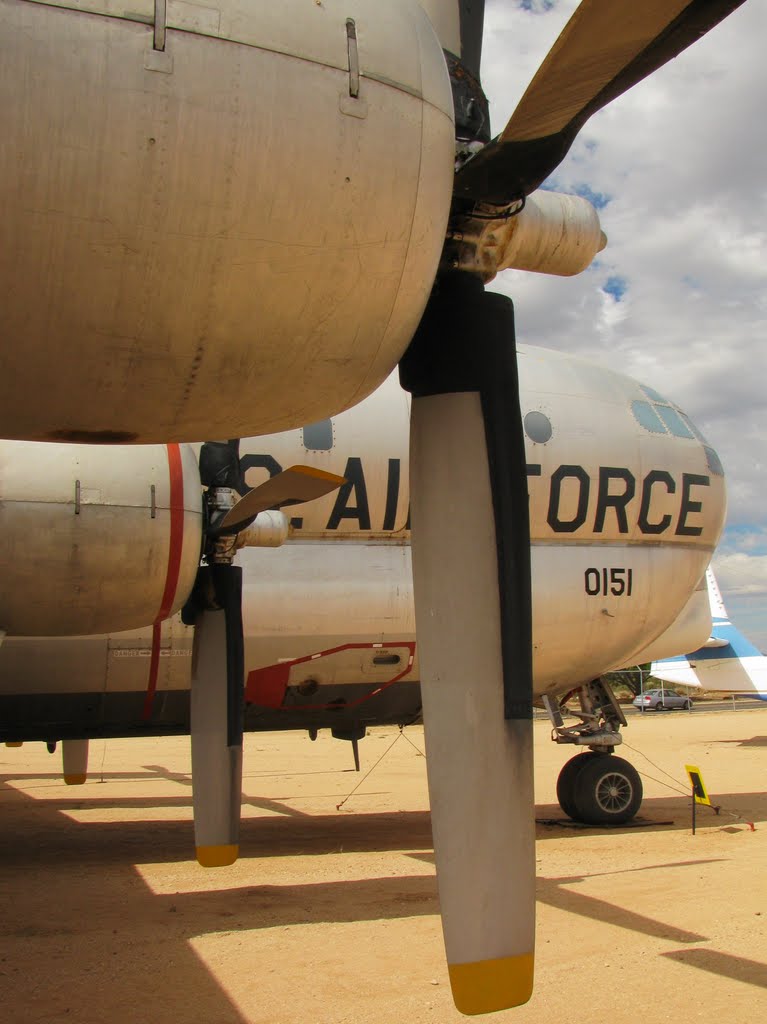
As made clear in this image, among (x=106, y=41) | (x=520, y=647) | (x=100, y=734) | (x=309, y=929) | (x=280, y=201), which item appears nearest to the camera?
(x=106, y=41)

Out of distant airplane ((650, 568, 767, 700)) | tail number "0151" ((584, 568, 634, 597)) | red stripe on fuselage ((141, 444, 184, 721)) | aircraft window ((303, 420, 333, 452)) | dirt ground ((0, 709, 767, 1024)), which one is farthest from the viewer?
distant airplane ((650, 568, 767, 700))

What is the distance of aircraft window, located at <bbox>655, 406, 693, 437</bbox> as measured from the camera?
12.0 m

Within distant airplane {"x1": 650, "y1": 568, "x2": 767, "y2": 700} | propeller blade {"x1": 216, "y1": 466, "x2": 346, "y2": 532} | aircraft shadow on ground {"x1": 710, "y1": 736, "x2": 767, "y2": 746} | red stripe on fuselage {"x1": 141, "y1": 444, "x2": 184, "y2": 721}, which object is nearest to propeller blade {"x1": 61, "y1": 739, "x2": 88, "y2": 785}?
red stripe on fuselage {"x1": 141, "y1": 444, "x2": 184, "y2": 721}

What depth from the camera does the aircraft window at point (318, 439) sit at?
33.1 feet

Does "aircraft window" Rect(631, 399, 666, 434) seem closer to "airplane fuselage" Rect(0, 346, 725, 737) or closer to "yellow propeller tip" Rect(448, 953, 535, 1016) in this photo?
"airplane fuselage" Rect(0, 346, 725, 737)

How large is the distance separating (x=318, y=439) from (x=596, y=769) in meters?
5.14

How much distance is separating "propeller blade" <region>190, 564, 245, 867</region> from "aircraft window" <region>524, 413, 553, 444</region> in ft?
15.5

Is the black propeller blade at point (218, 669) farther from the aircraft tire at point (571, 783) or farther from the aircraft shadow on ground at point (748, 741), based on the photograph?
the aircraft shadow on ground at point (748, 741)

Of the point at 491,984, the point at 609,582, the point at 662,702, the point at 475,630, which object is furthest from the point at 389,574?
the point at 662,702

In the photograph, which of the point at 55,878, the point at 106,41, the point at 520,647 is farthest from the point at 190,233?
the point at 55,878

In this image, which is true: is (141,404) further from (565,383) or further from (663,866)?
(565,383)

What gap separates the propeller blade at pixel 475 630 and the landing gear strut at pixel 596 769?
29.1 ft

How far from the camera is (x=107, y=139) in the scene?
6.01ft

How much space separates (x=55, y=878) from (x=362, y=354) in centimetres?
829
